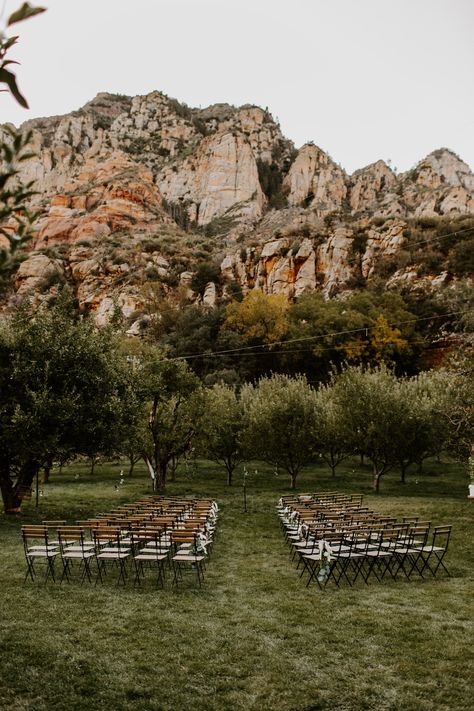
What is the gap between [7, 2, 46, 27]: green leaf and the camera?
207 cm

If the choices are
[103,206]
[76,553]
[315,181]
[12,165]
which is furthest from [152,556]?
[315,181]

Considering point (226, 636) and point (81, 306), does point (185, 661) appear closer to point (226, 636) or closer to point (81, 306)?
point (226, 636)

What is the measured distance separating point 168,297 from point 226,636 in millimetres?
63060

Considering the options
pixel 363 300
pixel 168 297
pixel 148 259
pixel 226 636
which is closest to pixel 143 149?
pixel 148 259

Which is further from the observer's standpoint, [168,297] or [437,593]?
[168,297]

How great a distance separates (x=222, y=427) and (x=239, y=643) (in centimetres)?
2218

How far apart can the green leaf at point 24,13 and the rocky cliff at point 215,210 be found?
96.5 ft

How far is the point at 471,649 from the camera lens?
720cm

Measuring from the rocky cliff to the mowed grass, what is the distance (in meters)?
23.0

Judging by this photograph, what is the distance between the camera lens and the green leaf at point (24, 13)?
2070 millimetres

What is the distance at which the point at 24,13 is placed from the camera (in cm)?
210

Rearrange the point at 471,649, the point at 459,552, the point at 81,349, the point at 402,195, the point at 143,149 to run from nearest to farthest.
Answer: the point at 471,649 → the point at 459,552 → the point at 81,349 → the point at 402,195 → the point at 143,149

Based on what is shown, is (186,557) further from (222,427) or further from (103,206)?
(103,206)

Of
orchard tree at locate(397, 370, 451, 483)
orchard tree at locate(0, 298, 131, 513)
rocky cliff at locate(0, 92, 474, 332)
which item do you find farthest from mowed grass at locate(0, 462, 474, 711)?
rocky cliff at locate(0, 92, 474, 332)
